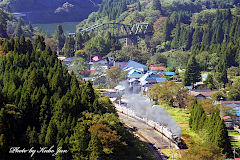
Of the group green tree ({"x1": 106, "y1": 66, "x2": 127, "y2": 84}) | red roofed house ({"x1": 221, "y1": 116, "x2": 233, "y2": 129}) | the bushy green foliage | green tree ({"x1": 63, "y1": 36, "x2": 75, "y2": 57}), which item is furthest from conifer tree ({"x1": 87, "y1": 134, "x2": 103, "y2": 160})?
green tree ({"x1": 63, "y1": 36, "x2": 75, "y2": 57})

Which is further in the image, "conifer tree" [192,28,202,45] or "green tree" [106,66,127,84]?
"conifer tree" [192,28,202,45]

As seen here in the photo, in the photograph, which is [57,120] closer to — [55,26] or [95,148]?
[95,148]

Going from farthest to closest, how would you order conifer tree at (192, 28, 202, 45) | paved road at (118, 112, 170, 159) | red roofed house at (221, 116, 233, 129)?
conifer tree at (192, 28, 202, 45)
red roofed house at (221, 116, 233, 129)
paved road at (118, 112, 170, 159)

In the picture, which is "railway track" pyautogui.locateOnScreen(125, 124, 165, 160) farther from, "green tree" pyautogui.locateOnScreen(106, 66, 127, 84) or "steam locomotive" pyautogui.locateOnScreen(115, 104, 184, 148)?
"green tree" pyautogui.locateOnScreen(106, 66, 127, 84)

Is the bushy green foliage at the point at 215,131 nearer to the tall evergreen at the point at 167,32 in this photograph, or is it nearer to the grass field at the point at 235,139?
the grass field at the point at 235,139

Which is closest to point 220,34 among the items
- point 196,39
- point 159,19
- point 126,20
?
point 196,39

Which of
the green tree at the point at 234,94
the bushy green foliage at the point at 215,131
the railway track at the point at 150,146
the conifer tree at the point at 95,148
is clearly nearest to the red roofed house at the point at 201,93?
the green tree at the point at 234,94

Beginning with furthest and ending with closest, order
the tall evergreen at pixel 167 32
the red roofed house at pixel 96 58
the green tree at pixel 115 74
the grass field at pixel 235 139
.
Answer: the tall evergreen at pixel 167 32 < the red roofed house at pixel 96 58 < the green tree at pixel 115 74 < the grass field at pixel 235 139
